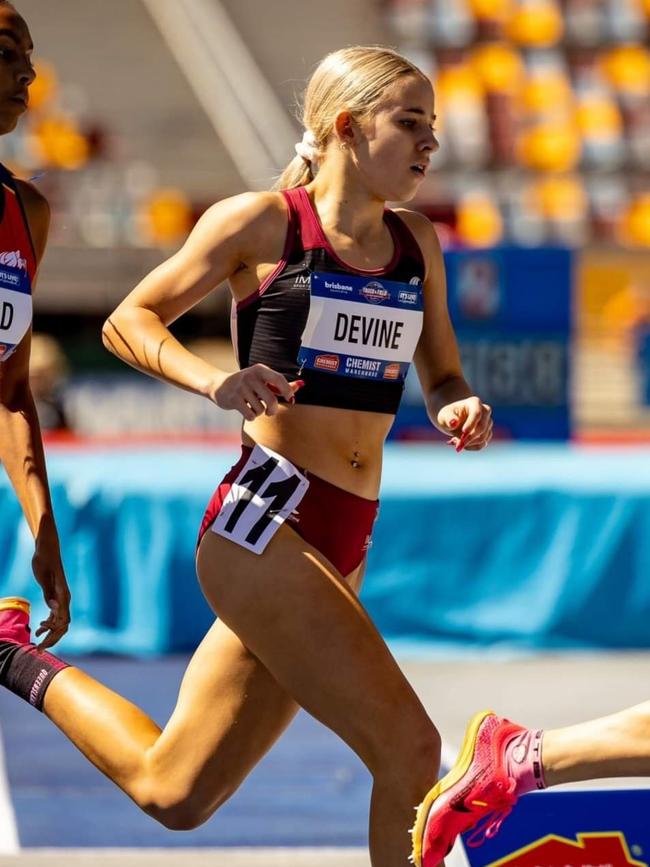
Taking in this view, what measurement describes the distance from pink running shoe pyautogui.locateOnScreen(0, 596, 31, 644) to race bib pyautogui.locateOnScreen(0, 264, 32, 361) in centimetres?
59

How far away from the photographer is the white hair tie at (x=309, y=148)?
3365 millimetres

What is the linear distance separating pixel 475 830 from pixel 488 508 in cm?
401

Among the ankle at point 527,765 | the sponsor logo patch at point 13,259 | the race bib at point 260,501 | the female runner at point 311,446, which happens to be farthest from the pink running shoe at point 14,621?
the ankle at point 527,765

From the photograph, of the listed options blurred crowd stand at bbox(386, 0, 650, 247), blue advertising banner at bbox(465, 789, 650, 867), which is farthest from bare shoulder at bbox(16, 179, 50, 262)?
blurred crowd stand at bbox(386, 0, 650, 247)

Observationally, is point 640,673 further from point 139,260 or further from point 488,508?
point 139,260

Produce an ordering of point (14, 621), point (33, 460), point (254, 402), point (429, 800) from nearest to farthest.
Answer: point (254, 402), point (429, 800), point (33, 460), point (14, 621)

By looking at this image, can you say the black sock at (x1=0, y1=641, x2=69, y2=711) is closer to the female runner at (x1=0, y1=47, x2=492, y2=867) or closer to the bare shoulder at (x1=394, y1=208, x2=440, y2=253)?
the female runner at (x1=0, y1=47, x2=492, y2=867)

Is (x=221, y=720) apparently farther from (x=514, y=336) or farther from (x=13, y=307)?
(x=514, y=336)

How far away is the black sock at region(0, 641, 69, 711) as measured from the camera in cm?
346

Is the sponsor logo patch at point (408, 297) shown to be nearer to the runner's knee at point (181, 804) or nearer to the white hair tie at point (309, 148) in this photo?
the white hair tie at point (309, 148)

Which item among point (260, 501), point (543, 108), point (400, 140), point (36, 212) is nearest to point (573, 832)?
point (260, 501)

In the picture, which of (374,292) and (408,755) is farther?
(374,292)

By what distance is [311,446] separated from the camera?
3.19m

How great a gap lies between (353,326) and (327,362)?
3.6 inches
